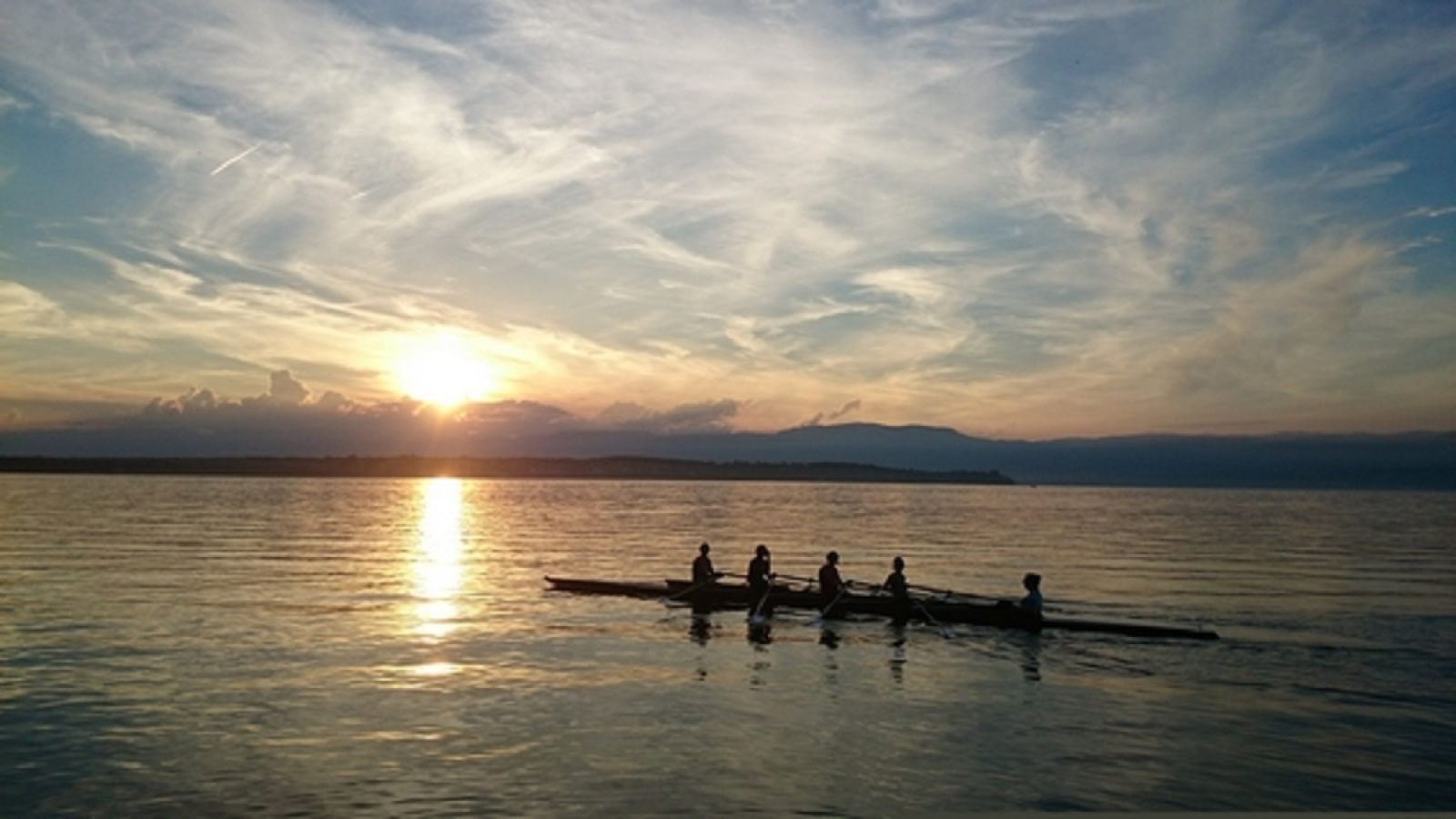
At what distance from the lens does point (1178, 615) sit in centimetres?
3844

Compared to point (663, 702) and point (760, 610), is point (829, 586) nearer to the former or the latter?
point (760, 610)

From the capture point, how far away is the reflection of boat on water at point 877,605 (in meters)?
31.0

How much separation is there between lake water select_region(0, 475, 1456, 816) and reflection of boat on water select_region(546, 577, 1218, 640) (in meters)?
0.84

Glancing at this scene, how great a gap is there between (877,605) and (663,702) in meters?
14.1

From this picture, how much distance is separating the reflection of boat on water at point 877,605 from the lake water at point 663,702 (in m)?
0.84

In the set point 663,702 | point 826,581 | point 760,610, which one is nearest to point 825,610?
point 826,581

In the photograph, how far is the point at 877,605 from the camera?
34.1 metres

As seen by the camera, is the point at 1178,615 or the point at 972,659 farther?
the point at 1178,615

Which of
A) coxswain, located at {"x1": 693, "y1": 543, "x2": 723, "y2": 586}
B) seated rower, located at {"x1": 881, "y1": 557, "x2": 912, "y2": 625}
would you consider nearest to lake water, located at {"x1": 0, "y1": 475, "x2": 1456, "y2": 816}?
seated rower, located at {"x1": 881, "y1": 557, "x2": 912, "y2": 625}

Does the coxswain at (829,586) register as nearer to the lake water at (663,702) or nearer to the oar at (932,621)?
the lake water at (663,702)

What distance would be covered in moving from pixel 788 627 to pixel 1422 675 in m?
16.9

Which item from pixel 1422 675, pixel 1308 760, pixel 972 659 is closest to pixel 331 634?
pixel 972 659

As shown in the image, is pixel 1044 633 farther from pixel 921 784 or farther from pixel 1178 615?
pixel 921 784

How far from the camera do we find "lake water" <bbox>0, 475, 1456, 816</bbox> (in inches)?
612
